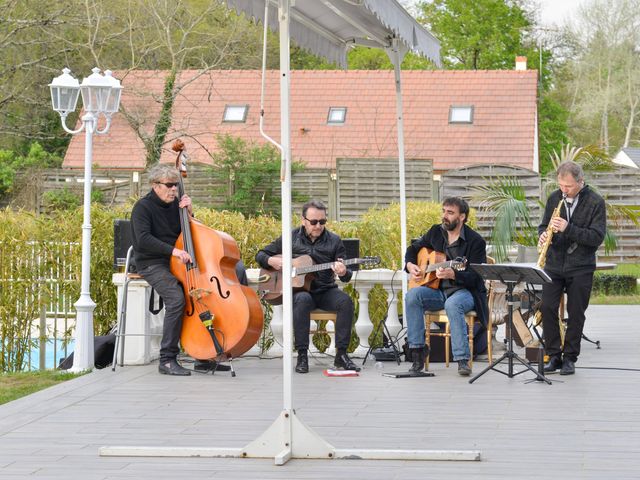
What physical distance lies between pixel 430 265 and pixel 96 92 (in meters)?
3.70

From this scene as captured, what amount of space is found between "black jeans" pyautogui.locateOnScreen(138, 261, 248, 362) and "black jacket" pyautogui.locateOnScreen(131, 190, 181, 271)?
0.27 feet

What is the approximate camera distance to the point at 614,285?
19734 mm

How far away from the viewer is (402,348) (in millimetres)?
10820

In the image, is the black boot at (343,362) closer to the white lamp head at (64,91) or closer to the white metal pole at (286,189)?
the white metal pole at (286,189)

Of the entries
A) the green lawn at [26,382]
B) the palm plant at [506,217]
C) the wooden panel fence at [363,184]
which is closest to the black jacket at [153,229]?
the green lawn at [26,382]

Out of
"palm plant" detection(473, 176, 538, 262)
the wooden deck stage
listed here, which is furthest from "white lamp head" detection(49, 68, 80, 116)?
"palm plant" detection(473, 176, 538, 262)

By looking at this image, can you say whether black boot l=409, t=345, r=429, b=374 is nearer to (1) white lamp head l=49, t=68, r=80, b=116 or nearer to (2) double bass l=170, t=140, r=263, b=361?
(2) double bass l=170, t=140, r=263, b=361

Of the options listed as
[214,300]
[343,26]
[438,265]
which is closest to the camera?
[343,26]

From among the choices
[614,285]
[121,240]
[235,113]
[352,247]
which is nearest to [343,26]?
[352,247]

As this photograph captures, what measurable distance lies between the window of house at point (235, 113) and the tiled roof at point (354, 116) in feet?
0.44

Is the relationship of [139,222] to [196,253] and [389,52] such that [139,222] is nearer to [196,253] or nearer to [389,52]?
[196,253]

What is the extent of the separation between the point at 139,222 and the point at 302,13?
→ 2.18m

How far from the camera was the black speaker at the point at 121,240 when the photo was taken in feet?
33.5

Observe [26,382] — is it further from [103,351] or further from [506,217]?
[506,217]
